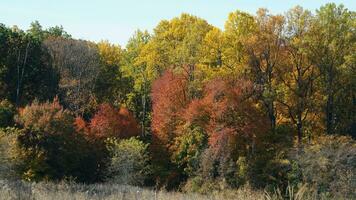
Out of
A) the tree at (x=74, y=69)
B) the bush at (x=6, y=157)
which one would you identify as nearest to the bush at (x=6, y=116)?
the bush at (x=6, y=157)

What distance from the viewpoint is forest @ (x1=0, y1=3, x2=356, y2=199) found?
39.6 meters

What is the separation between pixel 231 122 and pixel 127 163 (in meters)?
8.29

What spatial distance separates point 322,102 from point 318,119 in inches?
69.9

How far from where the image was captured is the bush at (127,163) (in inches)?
1662

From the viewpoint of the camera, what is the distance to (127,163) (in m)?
42.6

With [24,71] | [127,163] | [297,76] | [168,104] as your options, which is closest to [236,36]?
[297,76]

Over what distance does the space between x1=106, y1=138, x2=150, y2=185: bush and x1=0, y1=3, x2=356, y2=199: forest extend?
84mm

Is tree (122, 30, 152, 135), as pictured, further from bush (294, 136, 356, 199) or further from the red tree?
bush (294, 136, 356, 199)

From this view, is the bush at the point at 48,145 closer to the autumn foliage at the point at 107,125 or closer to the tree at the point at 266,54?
the autumn foliage at the point at 107,125

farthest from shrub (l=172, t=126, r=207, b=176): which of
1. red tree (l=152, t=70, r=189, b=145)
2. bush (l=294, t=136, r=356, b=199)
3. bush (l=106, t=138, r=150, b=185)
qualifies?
bush (l=294, t=136, r=356, b=199)

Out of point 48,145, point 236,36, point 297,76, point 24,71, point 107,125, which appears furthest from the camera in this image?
point 24,71

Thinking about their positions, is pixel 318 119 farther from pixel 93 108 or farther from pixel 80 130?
pixel 93 108

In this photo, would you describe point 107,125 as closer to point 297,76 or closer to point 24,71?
point 24,71

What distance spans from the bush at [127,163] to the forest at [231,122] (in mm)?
84
